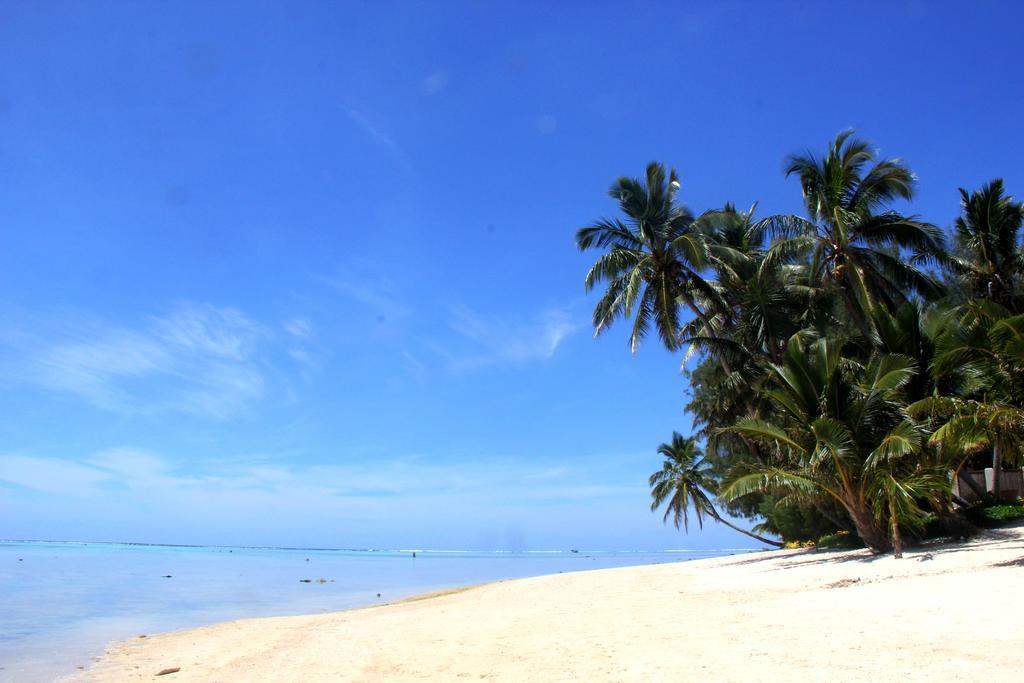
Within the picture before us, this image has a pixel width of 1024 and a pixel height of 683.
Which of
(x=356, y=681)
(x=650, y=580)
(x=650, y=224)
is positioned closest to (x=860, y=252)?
(x=650, y=224)

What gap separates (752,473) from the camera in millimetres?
14797

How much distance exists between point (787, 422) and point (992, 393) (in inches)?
187

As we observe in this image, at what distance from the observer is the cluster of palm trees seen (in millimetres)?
12742

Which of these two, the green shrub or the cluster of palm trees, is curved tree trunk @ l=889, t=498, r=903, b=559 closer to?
the cluster of palm trees

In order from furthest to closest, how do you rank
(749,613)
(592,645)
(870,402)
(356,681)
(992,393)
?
(870,402)
(992,393)
(749,613)
(592,645)
(356,681)

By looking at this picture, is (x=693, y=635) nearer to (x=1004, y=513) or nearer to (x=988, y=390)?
(x=988, y=390)

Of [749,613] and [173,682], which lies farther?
[749,613]

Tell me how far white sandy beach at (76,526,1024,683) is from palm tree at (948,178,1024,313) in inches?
358

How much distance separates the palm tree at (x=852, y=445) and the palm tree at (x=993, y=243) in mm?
8051

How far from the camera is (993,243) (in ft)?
64.4

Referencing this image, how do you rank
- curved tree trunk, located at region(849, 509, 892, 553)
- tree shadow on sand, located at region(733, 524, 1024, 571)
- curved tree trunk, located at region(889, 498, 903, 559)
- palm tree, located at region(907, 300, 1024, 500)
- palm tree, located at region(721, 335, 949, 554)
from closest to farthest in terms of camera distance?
palm tree, located at region(907, 300, 1024, 500) → tree shadow on sand, located at region(733, 524, 1024, 571) → curved tree trunk, located at region(889, 498, 903, 559) → palm tree, located at region(721, 335, 949, 554) → curved tree trunk, located at region(849, 509, 892, 553)

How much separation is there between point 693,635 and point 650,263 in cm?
1443

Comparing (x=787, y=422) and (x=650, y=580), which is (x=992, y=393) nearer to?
(x=787, y=422)

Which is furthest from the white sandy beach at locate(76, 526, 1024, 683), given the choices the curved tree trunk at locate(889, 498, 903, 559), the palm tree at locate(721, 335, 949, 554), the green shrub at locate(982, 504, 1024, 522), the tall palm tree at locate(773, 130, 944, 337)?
the tall palm tree at locate(773, 130, 944, 337)
